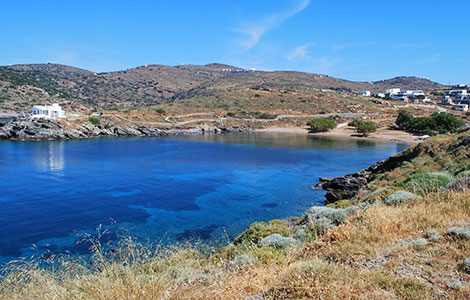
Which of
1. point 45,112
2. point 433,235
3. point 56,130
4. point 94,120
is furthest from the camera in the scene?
point 94,120

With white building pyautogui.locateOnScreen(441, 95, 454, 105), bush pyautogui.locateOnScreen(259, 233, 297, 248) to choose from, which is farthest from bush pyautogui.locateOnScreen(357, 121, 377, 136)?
bush pyautogui.locateOnScreen(259, 233, 297, 248)

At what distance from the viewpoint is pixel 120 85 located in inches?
5335

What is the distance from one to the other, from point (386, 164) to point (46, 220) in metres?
25.7

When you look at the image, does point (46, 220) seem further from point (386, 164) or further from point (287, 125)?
point (287, 125)

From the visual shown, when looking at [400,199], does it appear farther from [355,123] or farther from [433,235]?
[355,123]

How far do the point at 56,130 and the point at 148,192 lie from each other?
46174mm

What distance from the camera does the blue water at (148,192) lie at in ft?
53.0

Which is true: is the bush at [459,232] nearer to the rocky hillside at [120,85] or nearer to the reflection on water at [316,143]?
the reflection on water at [316,143]

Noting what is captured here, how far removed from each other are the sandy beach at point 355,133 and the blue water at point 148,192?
23.8 metres

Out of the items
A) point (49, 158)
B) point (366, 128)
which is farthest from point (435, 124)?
point (49, 158)

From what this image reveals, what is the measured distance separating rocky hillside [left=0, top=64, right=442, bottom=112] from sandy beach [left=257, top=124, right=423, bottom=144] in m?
39.1

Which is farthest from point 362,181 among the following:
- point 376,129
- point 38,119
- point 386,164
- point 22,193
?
point 38,119

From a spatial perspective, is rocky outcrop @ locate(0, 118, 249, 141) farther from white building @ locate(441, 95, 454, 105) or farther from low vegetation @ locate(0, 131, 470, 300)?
white building @ locate(441, 95, 454, 105)

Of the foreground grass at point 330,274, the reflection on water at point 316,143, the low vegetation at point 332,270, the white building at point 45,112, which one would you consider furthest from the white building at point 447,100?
the foreground grass at point 330,274
